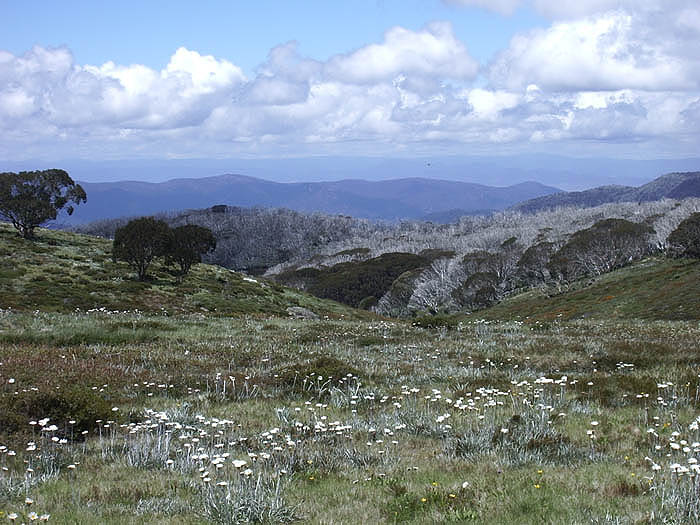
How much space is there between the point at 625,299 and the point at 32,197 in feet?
226

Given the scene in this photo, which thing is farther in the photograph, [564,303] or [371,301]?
[371,301]

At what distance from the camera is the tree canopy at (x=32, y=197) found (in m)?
62.2

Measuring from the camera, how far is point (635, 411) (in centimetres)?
970

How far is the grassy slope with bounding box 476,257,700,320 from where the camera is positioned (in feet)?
162

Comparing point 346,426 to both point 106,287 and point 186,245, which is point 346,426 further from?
point 186,245

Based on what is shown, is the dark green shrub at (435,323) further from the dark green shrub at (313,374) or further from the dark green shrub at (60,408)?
the dark green shrub at (60,408)

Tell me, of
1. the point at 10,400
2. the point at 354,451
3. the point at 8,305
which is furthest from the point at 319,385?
the point at 8,305

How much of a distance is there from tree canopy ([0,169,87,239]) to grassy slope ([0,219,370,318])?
2425mm

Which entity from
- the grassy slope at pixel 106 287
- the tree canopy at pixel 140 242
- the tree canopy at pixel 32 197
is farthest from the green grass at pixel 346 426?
the tree canopy at pixel 32 197

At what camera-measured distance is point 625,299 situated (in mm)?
60906

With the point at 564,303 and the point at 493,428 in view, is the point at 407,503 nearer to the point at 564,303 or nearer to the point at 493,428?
the point at 493,428

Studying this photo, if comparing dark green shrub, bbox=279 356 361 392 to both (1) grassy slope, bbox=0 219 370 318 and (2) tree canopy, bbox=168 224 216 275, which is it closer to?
(1) grassy slope, bbox=0 219 370 318

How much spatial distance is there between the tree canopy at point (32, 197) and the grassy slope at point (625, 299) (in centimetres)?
5796

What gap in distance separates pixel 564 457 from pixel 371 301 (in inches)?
4452
